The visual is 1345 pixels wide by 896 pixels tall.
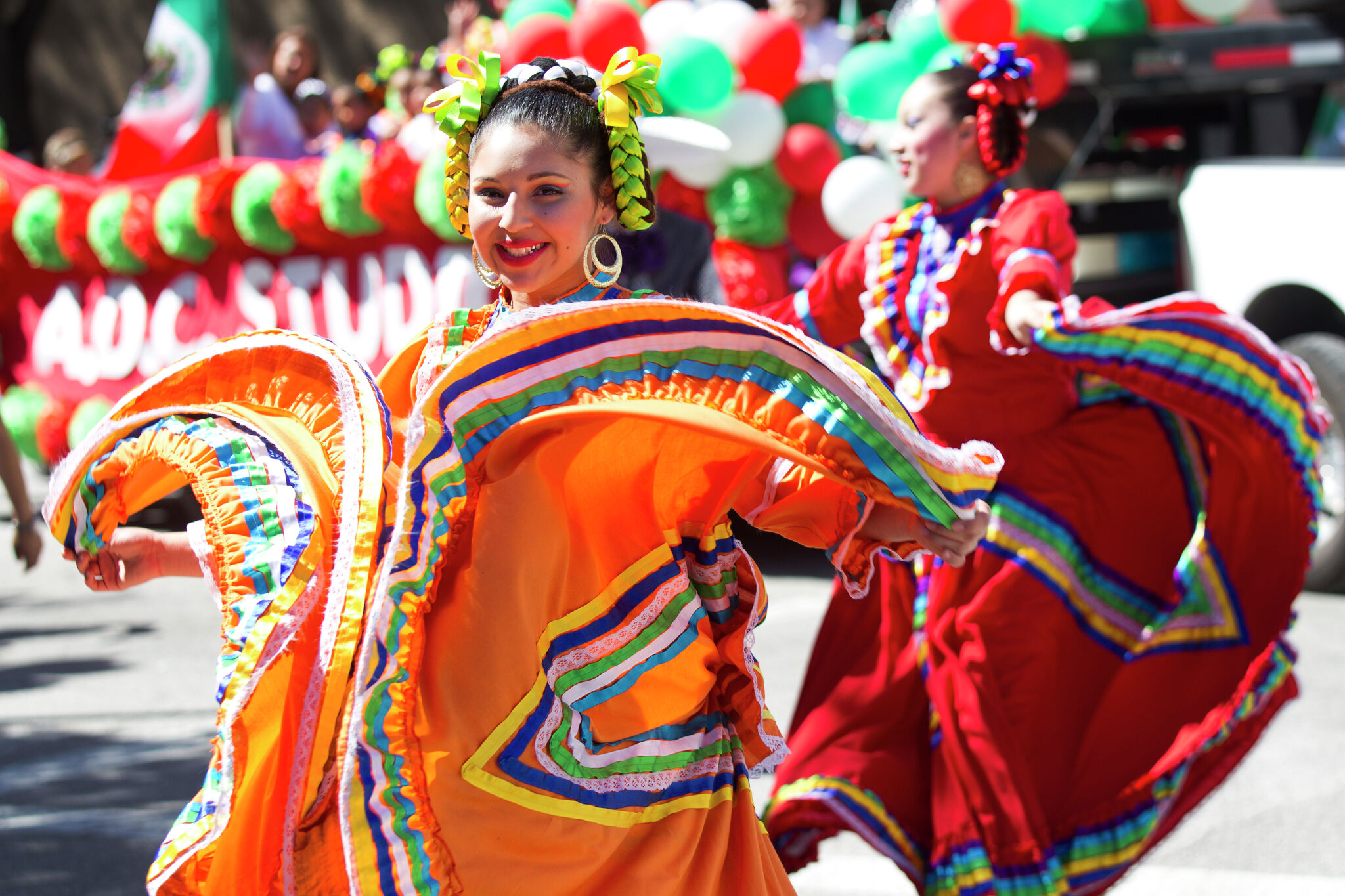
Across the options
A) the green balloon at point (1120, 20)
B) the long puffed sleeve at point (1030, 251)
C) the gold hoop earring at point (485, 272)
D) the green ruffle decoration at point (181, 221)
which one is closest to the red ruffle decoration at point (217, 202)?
the green ruffle decoration at point (181, 221)

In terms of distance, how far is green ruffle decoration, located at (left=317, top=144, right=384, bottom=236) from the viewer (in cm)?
698

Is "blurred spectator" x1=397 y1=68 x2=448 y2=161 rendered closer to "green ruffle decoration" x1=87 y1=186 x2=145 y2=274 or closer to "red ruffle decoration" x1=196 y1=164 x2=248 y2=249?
"red ruffle decoration" x1=196 y1=164 x2=248 y2=249

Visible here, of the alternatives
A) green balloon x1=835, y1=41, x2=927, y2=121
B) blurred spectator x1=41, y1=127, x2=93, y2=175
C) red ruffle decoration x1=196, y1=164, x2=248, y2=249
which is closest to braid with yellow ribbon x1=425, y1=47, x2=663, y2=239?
green balloon x1=835, y1=41, x2=927, y2=121

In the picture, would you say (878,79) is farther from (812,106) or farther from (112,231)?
(112,231)

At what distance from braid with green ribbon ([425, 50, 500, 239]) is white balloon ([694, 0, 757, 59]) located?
3903 mm

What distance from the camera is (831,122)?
6258 mm

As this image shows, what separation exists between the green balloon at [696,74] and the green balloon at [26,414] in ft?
14.6

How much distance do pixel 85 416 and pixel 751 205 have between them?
3970mm

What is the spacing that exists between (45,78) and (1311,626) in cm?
1583

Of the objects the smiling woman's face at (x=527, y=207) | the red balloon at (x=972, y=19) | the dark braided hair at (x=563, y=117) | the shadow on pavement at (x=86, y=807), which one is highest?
the red balloon at (x=972, y=19)

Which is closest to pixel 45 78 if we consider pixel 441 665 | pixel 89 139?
pixel 89 139

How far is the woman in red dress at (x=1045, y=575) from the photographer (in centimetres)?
303

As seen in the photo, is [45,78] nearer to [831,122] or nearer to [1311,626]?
[831,122]

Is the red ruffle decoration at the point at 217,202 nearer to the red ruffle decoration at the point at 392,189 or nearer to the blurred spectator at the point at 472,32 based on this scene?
the red ruffle decoration at the point at 392,189
